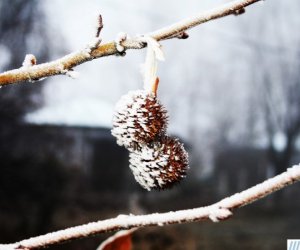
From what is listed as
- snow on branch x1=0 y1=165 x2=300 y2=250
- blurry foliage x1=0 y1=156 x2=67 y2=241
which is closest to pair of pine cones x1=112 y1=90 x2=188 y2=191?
snow on branch x1=0 y1=165 x2=300 y2=250

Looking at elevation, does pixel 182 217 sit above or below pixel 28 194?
below

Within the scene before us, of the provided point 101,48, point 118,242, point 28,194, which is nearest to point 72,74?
point 101,48

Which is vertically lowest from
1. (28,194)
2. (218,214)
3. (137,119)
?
(218,214)

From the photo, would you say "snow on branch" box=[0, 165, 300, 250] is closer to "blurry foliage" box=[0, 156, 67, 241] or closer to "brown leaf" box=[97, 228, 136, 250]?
"brown leaf" box=[97, 228, 136, 250]

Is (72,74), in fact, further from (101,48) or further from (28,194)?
(28,194)

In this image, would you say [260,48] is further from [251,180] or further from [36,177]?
[36,177]

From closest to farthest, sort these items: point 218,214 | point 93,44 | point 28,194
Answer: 1. point 218,214
2. point 93,44
3. point 28,194
